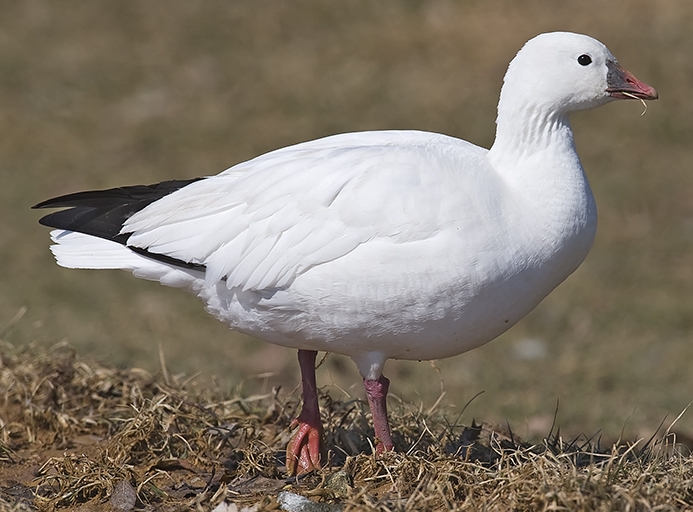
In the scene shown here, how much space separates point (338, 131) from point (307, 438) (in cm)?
561

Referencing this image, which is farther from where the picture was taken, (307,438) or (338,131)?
(338,131)

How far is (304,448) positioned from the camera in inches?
155

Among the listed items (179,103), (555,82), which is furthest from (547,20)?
(555,82)

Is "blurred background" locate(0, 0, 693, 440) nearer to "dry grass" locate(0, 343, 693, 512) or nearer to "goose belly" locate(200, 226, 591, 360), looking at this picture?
"dry grass" locate(0, 343, 693, 512)

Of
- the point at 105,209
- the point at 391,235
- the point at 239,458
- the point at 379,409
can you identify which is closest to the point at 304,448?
the point at 239,458

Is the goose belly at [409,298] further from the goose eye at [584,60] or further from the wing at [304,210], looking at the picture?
the goose eye at [584,60]

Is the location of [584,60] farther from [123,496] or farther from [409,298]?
[123,496]

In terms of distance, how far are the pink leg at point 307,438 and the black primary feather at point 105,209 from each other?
3.06ft

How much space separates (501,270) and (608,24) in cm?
699

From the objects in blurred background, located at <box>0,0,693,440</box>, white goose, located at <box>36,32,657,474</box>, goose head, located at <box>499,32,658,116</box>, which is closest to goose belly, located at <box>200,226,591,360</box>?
white goose, located at <box>36,32,657,474</box>

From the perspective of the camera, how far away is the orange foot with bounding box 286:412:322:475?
3906mm

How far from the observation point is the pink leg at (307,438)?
154 inches

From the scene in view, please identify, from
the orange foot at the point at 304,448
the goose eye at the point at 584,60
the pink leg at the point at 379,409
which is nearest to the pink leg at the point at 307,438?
the orange foot at the point at 304,448

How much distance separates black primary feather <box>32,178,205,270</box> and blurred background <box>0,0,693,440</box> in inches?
51.0
